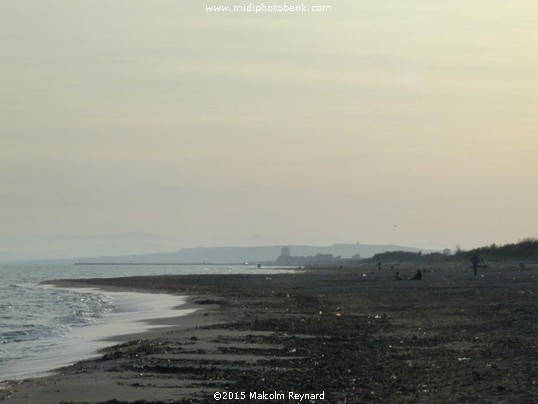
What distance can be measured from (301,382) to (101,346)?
11.1 metres

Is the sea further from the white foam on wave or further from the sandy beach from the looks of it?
the sandy beach

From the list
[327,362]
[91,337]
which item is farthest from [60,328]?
[327,362]

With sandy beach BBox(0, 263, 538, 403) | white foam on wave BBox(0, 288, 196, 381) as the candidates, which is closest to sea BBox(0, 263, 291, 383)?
white foam on wave BBox(0, 288, 196, 381)

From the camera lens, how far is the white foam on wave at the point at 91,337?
2045cm

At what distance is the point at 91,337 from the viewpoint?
28.2 metres

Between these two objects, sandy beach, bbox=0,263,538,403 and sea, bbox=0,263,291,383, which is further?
sea, bbox=0,263,291,383

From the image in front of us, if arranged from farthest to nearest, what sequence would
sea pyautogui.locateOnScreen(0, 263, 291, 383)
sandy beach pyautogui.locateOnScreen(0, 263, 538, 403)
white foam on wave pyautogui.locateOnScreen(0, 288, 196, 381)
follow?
sea pyautogui.locateOnScreen(0, 263, 291, 383)
white foam on wave pyautogui.locateOnScreen(0, 288, 196, 381)
sandy beach pyautogui.locateOnScreen(0, 263, 538, 403)

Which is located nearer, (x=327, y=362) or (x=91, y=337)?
(x=327, y=362)

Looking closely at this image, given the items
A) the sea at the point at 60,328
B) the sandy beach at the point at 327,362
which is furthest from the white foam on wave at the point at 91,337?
the sandy beach at the point at 327,362

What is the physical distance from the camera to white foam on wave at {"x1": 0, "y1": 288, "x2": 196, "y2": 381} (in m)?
20.5

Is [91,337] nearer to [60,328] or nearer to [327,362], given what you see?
[60,328]

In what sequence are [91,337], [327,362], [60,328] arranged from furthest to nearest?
[60,328], [91,337], [327,362]

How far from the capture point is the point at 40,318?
38.5 metres

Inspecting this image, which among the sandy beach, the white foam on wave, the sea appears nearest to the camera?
the sandy beach
